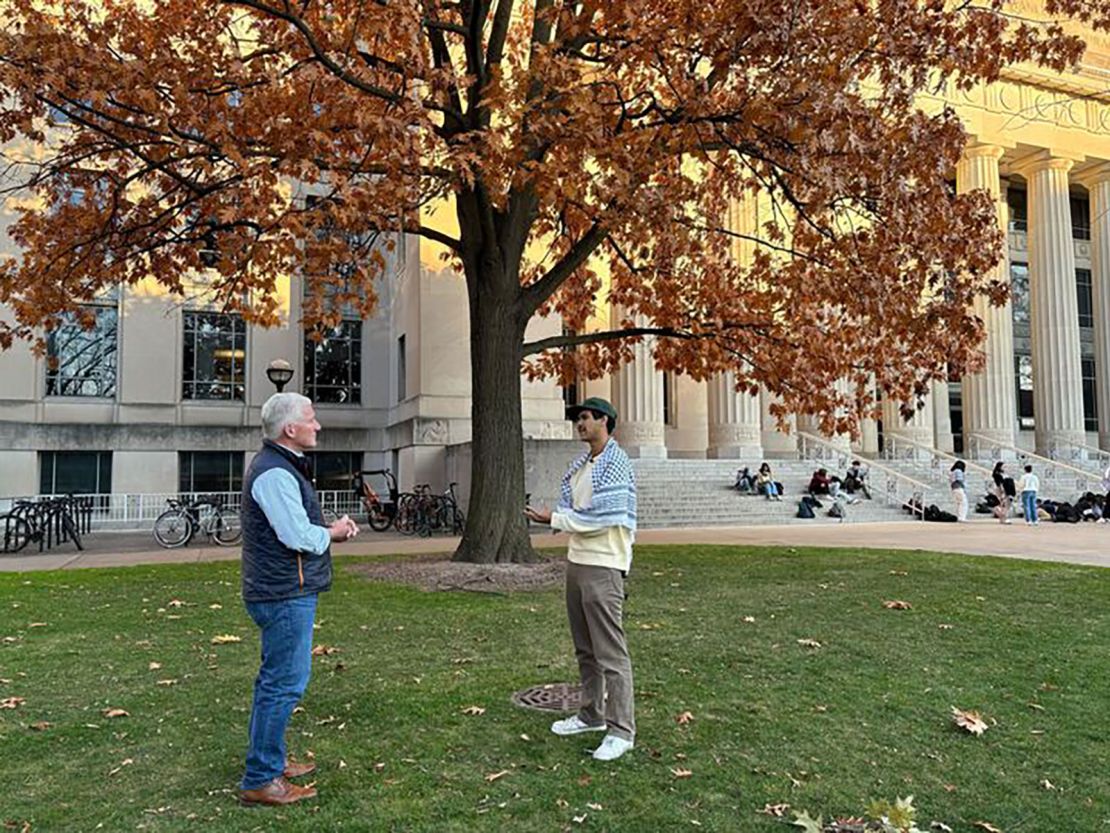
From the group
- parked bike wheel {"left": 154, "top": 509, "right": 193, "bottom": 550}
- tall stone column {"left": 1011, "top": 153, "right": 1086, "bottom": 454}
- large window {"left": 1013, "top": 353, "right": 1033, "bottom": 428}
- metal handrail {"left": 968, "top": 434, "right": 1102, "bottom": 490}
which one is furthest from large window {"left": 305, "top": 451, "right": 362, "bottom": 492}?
large window {"left": 1013, "top": 353, "right": 1033, "bottom": 428}

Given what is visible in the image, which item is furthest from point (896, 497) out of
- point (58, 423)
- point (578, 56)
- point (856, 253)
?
point (58, 423)

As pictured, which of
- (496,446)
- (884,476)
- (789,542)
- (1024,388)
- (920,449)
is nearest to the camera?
(496,446)

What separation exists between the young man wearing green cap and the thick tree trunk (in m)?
7.57

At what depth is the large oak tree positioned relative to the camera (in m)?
9.85

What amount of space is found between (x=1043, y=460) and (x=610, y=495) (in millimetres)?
34072

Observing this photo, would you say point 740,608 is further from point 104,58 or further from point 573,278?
point 104,58

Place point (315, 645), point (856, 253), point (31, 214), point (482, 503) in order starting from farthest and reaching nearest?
1. point (31, 214)
2. point (482, 503)
3. point (856, 253)
4. point (315, 645)

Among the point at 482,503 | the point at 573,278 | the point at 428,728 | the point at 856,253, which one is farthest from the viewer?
the point at 573,278

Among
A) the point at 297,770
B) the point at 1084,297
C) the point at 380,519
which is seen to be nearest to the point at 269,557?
the point at 297,770

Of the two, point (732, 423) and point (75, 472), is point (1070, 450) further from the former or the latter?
point (75, 472)

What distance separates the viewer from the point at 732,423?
101ft

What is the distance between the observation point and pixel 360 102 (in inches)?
432

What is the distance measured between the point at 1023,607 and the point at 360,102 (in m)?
9.94

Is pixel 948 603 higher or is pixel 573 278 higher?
pixel 573 278
